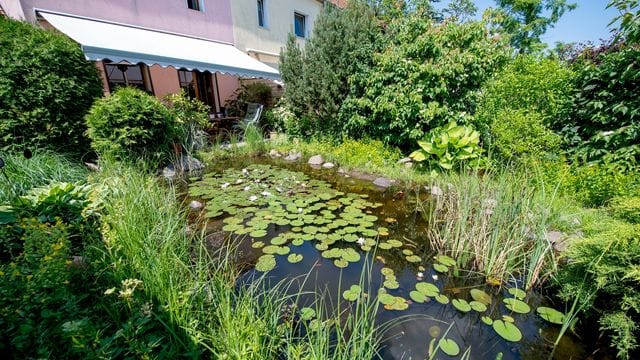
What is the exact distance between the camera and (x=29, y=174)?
3156mm

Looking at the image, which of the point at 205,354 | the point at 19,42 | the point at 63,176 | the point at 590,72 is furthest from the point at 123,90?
the point at 590,72

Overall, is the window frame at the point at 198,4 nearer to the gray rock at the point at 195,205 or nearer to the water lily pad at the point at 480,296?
the gray rock at the point at 195,205

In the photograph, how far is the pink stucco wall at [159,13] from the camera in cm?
610

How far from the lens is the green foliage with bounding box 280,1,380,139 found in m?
6.00

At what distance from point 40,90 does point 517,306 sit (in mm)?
7040

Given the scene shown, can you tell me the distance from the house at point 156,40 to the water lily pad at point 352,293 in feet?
19.4

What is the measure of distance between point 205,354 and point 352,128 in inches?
218

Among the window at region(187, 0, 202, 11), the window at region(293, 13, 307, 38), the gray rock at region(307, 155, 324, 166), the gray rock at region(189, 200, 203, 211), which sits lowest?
the gray rock at region(189, 200, 203, 211)

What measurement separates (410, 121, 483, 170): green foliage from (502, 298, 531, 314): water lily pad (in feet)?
9.04

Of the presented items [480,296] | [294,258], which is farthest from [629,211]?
[294,258]

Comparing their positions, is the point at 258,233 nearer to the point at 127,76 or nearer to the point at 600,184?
the point at 600,184

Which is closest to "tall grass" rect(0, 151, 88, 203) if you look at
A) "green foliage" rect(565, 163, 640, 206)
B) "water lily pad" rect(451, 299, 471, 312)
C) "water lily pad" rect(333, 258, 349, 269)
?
"water lily pad" rect(333, 258, 349, 269)

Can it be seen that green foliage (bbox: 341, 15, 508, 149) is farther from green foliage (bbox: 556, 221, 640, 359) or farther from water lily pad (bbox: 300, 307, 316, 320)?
water lily pad (bbox: 300, 307, 316, 320)

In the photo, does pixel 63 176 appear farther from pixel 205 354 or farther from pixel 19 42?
pixel 205 354
